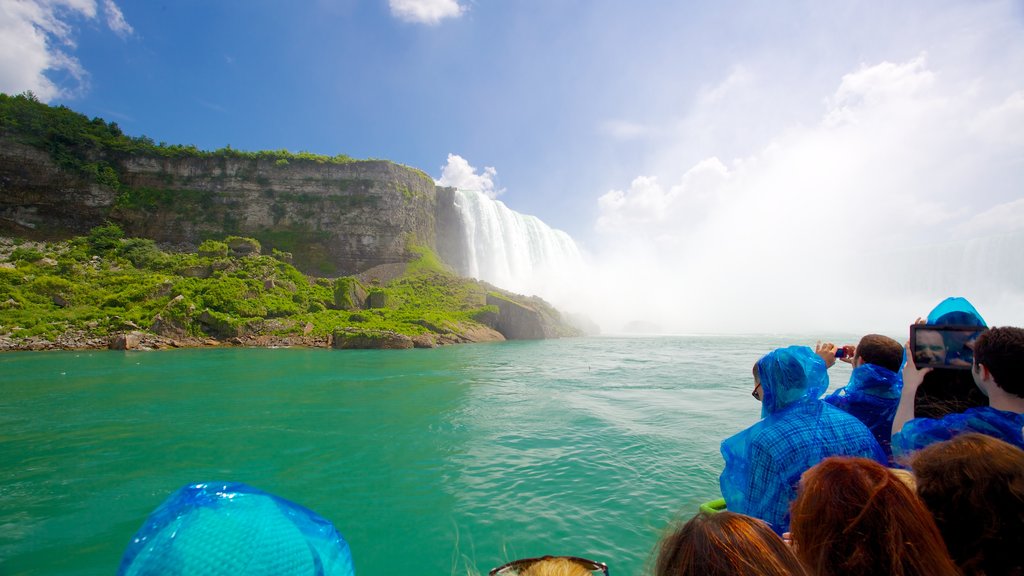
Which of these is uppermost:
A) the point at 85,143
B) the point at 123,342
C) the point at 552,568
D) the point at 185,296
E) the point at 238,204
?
the point at 85,143

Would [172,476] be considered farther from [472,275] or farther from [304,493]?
[472,275]

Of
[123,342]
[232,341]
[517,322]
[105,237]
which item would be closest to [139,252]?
[105,237]

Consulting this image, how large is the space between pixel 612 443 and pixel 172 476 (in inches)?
250

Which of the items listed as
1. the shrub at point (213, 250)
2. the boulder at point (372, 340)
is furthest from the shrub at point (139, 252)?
the boulder at point (372, 340)

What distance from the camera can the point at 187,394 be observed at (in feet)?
37.1

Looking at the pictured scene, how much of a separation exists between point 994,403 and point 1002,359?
0.24 m

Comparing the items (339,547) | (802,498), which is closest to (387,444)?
(339,547)

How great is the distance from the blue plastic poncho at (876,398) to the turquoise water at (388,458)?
76.3 inches

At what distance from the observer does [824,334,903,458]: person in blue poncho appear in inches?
132

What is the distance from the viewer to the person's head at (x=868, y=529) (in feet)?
3.67

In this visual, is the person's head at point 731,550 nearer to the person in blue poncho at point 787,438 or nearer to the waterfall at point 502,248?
the person in blue poncho at point 787,438

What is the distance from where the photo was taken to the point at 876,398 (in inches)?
133

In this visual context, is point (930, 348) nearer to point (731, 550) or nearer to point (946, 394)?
point (946, 394)


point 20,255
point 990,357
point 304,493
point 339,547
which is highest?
point 20,255
